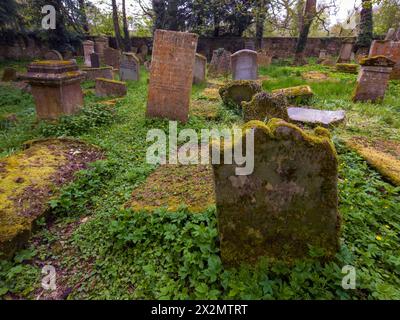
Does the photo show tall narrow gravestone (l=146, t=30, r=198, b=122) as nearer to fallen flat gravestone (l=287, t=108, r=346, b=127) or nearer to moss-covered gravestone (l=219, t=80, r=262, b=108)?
moss-covered gravestone (l=219, t=80, r=262, b=108)

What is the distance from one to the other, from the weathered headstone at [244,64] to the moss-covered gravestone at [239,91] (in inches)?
150

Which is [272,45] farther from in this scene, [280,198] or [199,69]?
[280,198]

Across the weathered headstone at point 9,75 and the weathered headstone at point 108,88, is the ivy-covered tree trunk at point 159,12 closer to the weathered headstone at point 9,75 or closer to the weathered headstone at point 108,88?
the weathered headstone at point 9,75

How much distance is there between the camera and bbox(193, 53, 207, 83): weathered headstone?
10383mm

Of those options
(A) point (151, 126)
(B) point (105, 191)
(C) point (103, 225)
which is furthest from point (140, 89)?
(C) point (103, 225)

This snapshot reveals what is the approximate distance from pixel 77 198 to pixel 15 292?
1.22 m

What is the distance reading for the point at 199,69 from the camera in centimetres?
1057

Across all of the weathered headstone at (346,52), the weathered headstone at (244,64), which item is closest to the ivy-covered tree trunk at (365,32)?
the weathered headstone at (346,52)

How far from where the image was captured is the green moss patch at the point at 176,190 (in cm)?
288

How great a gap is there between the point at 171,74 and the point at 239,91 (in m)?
1.89

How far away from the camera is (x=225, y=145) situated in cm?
195

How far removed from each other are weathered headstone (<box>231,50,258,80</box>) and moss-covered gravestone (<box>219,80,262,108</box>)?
380 cm

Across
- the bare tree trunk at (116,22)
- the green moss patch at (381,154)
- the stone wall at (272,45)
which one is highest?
the bare tree trunk at (116,22)
